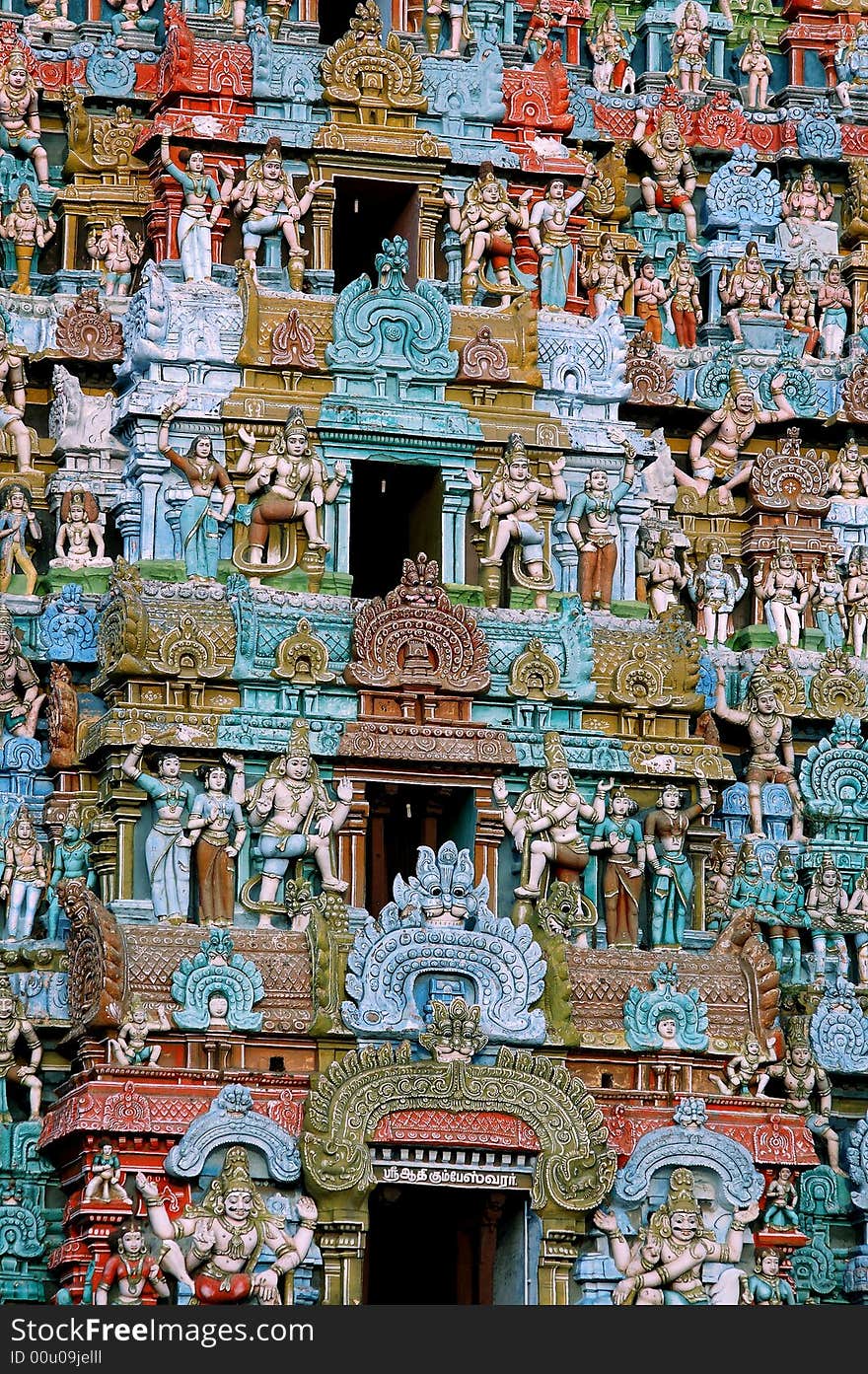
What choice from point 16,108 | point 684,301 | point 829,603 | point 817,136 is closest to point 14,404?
point 16,108

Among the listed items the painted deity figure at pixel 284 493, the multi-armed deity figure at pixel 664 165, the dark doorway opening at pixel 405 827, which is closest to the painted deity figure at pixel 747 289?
the multi-armed deity figure at pixel 664 165

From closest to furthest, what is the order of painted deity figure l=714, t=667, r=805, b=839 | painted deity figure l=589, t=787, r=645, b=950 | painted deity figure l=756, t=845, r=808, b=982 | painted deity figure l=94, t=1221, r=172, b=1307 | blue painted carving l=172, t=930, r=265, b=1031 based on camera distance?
1. painted deity figure l=94, t=1221, r=172, b=1307
2. blue painted carving l=172, t=930, r=265, b=1031
3. painted deity figure l=589, t=787, r=645, b=950
4. painted deity figure l=756, t=845, r=808, b=982
5. painted deity figure l=714, t=667, r=805, b=839

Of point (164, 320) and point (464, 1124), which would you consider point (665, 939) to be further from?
point (164, 320)

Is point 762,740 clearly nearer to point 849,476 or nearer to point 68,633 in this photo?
point 849,476

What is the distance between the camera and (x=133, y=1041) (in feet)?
112

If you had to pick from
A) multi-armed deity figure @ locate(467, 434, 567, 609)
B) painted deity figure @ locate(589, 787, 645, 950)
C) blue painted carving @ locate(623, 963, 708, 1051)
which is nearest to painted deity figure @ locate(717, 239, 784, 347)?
multi-armed deity figure @ locate(467, 434, 567, 609)

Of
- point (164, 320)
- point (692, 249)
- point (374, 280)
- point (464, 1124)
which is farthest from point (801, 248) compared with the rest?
point (464, 1124)

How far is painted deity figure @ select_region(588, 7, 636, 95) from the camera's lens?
39.5 m

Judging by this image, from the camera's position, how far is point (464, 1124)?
112 feet

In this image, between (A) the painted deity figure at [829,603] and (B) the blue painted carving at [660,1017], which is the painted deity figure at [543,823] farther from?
(A) the painted deity figure at [829,603]

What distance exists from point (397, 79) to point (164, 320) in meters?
3.11

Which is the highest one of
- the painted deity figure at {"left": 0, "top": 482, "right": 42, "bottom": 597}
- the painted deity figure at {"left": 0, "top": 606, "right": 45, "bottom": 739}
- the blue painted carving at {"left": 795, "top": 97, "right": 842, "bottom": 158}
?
the blue painted carving at {"left": 795, "top": 97, "right": 842, "bottom": 158}

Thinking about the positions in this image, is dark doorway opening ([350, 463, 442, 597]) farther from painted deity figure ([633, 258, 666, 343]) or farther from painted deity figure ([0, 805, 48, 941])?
painted deity figure ([0, 805, 48, 941])

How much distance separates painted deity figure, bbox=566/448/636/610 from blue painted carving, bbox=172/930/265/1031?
4.89 meters
